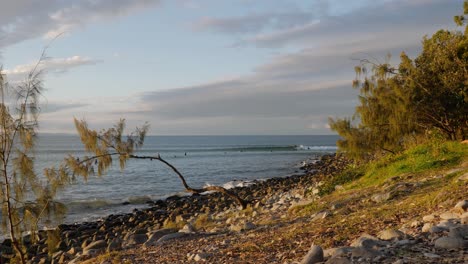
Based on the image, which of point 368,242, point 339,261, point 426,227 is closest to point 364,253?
point 339,261

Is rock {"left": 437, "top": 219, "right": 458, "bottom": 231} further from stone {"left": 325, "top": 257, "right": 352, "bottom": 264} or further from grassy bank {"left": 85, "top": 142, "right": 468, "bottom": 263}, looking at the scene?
stone {"left": 325, "top": 257, "right": 352, "bottom": 264}

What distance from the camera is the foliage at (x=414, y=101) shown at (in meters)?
21.2

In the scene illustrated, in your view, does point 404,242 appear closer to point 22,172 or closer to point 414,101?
point 22,172

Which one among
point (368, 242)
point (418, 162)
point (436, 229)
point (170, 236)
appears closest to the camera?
point (368, 242)

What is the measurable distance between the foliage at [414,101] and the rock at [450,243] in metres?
16.7

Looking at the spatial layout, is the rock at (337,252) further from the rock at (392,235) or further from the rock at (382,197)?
the rock at (382,197)

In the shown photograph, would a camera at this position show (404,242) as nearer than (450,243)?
No

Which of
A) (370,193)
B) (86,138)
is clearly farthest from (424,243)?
(86,138)

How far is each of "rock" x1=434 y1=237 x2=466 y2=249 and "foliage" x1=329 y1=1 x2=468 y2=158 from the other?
16726 mm

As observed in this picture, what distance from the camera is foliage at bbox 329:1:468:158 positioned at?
834 inches

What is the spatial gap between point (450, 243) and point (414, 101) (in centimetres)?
1772

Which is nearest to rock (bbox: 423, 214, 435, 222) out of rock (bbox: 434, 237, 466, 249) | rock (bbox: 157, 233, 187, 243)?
rock (bbox: 434, 237, 466, 249)

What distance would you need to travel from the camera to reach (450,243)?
5.66m

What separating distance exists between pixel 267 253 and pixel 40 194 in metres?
6.03
